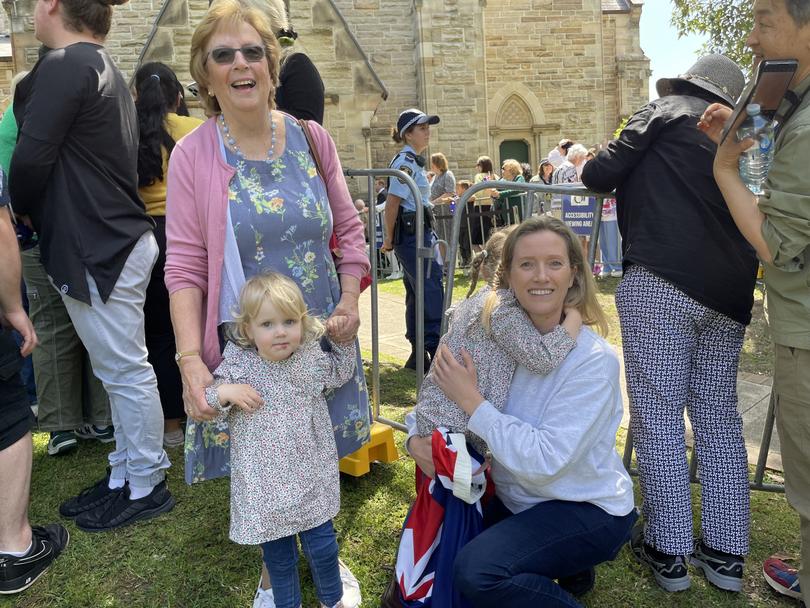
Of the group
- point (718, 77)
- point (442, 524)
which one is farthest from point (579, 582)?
point (718, 77)

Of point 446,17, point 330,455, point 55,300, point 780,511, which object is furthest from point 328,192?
point 446,17

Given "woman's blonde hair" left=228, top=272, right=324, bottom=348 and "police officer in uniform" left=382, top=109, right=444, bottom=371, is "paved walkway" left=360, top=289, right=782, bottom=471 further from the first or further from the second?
"woman's blonde hair" left=228, top=272, right=324, bottom=348

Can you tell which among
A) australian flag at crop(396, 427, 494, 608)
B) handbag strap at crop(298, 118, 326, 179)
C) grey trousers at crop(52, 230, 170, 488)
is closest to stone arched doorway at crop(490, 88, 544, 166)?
grey trousers at crop(52, 230, 170, 488)

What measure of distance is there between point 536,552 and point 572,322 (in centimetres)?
76

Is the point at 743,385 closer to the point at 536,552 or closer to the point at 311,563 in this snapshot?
the point at 536,552

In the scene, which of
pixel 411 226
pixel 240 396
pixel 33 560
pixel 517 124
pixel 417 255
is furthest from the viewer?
pixel 517 124

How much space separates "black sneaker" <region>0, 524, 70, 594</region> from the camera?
2619 mm

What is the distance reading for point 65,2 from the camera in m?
2.84

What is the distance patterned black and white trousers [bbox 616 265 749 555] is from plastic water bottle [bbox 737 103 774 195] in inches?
21.2

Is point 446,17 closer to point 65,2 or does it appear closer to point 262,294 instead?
point 65,2

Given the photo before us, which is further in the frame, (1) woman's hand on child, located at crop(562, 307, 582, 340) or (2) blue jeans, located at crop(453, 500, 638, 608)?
(1) woman's hand on child, located at crop(562, 307, 582, 340)

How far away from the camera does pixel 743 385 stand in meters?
5.14

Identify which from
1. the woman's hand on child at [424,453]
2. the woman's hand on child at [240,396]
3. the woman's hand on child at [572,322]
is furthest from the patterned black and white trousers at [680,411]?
the woman's hand on child at [240,396]

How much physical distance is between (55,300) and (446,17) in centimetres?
1566
